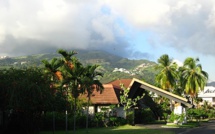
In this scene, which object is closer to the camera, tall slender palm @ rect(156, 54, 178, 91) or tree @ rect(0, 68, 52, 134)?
tree @ rect(0, 68, 52, 134)

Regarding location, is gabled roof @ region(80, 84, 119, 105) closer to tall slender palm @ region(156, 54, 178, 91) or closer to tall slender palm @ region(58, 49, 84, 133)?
tall slender palm @ region(58, 49, 84, 133)

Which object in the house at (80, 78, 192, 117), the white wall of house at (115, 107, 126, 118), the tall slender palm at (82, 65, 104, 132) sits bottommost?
the white wall of house at (115, 107, 126, 118)

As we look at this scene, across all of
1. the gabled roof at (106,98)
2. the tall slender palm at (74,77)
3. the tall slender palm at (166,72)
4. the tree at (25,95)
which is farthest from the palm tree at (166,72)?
the tree at (25,95)

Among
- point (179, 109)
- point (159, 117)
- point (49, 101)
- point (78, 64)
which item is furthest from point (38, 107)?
point (159, 117)

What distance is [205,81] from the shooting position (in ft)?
201

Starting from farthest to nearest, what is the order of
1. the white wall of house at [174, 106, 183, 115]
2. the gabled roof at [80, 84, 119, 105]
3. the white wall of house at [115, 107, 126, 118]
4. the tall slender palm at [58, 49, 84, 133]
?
the white wall of house at [174, 106, 183, 115]
the white wall of house at [115, 107, 126, 118]
the gabled roof at [80, 84, 119, 105]
the tall slender palm at [58, 49, 84, 133]

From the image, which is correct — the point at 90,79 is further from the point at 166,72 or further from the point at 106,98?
the point at 166,72

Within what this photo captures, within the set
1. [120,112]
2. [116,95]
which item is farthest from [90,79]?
[120,112]

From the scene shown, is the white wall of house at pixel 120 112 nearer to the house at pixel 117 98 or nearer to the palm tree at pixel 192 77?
the house at pixel 117 98

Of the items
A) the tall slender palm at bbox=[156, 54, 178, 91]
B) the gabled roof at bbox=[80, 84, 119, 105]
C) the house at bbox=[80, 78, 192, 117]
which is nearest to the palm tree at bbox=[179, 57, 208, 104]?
the tall slender palm at bbox=[156, 54, 178, 91]

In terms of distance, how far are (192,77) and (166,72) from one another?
5.42m

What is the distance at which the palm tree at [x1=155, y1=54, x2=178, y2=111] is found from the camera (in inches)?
2298

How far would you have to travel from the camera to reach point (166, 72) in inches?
2306

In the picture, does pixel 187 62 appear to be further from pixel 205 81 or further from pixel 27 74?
pixel 27 74
